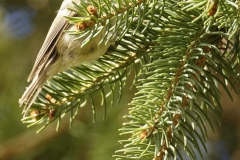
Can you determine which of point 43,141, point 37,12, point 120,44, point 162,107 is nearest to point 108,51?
point 120,44

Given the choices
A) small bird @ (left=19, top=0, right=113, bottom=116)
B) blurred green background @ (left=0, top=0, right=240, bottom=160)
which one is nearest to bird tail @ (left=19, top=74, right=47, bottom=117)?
small bird @ (left=19, top=0, right=113, bottom=116)

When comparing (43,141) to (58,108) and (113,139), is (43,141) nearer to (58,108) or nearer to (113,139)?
(113,139)

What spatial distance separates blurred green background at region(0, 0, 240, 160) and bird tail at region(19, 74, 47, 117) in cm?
25

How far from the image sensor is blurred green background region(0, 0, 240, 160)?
1.33m

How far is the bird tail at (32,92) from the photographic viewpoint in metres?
0.98

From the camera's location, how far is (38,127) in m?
1.40

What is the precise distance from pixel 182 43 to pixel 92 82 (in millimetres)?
262

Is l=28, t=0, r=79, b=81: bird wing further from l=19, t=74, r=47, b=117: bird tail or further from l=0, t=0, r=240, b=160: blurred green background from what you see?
l=0, t=0, r=240, b=160: blurred green background

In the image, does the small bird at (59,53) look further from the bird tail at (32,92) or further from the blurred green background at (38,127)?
the blurred green background at (38,127)

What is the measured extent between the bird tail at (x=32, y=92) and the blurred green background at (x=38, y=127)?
253 mm

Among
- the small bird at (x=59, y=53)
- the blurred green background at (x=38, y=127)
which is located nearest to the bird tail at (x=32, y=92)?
the small bird at (x=59, y=53)

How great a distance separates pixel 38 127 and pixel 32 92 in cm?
36

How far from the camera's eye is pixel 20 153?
1.35 meters

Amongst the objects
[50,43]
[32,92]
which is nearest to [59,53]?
[50,43]
